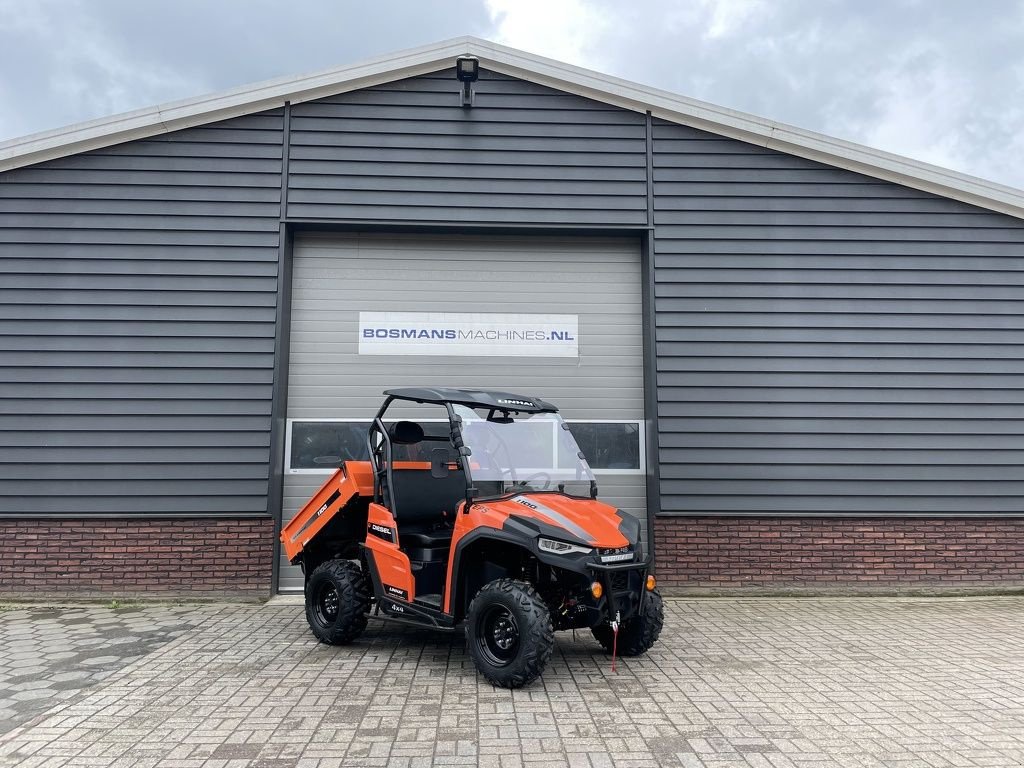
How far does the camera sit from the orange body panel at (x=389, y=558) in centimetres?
529

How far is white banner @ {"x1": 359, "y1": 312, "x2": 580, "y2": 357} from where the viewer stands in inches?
333

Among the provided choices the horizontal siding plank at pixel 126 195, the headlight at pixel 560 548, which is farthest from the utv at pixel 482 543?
the horizontal siding plank at pixel 126 195

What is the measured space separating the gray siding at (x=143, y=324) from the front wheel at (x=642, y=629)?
14.0ft

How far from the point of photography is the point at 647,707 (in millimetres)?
4375

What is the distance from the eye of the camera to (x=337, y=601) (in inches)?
230

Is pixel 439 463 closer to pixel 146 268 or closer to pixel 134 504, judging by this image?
pixel 134 504

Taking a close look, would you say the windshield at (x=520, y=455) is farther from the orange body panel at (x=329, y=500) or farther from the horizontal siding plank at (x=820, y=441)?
the horizontal siding plank at (x=820, y=441)

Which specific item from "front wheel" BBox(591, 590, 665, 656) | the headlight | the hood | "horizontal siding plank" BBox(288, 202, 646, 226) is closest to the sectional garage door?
"horizontal siding plank" BBox(288, 202, 646, 226)

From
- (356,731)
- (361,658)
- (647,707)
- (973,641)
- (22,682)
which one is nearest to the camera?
(356,731)

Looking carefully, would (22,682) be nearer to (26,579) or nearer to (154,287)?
(26,579)

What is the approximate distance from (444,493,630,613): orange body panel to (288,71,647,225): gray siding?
4.31m

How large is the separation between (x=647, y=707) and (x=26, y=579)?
6.77 metres

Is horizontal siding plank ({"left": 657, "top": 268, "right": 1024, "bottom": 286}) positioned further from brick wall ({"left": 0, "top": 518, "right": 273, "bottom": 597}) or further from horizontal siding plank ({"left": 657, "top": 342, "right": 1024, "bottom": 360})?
brick wall ({"left": 0, "top": 518, "right": 273, "bottom": 597})

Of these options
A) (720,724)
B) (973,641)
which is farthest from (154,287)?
(973,641)
